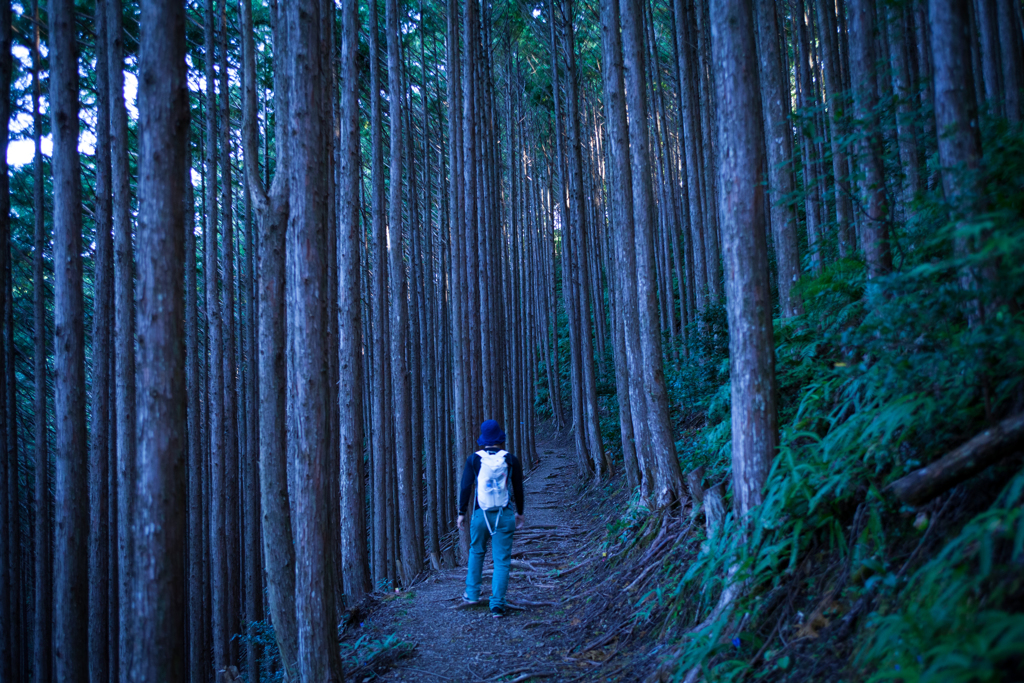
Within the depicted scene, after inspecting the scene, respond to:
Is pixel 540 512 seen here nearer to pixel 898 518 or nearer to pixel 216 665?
Answer: pixel 216 665

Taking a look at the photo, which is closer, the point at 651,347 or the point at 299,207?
the point at 299,207

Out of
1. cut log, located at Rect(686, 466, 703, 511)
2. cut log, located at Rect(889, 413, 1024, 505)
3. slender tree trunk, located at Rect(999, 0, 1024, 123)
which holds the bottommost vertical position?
cut log, located at Rect(686, 466, 703, 511)

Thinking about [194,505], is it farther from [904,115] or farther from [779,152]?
[904,115]

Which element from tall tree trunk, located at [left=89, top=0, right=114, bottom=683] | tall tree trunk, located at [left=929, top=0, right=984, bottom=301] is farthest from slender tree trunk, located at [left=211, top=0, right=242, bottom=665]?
tall tree trunk, located at [left=929, top=0, right=984, bottom=301]

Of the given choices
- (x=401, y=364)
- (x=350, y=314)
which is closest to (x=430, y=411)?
(x=401, y=364)

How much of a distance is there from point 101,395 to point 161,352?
6.78m

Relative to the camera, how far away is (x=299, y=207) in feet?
15.0

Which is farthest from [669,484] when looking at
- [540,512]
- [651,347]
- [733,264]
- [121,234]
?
[121,234]

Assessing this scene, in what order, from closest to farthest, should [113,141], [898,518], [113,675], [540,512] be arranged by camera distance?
1. [898,518]
2. [113,141]
3. [113,675]
4. [540,512]

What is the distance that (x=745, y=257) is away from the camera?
13.1 ft

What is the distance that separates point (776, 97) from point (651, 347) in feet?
10.8

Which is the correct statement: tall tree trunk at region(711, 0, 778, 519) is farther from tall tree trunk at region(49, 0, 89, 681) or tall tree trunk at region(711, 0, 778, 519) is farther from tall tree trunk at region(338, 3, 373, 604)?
tall tree trunk at region(49, 0, 89, 681)

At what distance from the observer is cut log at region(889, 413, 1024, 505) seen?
8.12 ft

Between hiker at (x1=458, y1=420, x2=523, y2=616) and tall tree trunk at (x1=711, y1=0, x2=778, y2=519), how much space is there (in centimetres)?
272
